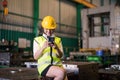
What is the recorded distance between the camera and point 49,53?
2.89m

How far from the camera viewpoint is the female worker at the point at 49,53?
277cm

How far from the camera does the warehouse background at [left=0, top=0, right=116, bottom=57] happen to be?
10702 millimetres

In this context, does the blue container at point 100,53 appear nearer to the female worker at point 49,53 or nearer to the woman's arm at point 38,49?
the female worker at point 49,53

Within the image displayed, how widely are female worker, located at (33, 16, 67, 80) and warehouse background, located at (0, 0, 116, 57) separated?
6051 mm

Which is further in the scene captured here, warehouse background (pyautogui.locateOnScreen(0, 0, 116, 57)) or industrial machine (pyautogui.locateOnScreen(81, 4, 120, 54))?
warehouse background (pyautogui.locateOnScreen(0, 0, 116, 57))

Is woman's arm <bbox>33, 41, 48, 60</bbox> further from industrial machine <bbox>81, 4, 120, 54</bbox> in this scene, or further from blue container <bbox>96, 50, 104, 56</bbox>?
industrial machine <bbox>81, 4, 120, 54</bbox>

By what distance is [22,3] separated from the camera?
11805 millimetres

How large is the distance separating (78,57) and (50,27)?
7.43 m

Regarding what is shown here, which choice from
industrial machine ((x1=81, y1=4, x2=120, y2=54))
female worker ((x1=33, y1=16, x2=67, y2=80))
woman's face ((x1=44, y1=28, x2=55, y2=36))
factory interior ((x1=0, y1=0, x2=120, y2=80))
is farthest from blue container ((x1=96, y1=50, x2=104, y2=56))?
woman's face ((x1=44, y1=28, x2=55, y2=36))

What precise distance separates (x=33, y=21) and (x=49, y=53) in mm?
9713

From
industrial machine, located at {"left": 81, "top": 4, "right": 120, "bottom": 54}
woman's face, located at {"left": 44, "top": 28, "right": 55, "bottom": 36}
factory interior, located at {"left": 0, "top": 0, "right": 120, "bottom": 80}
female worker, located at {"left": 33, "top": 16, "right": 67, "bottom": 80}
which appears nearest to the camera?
female worker, located at {"left": 33, "top": 16, "right": 67, "bottom": 80}

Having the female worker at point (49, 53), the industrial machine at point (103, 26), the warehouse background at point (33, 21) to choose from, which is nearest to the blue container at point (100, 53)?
the industrial machine at point (103, 26)

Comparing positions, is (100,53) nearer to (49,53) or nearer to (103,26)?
(103,26)

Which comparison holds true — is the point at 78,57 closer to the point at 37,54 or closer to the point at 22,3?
the point at 22,3
